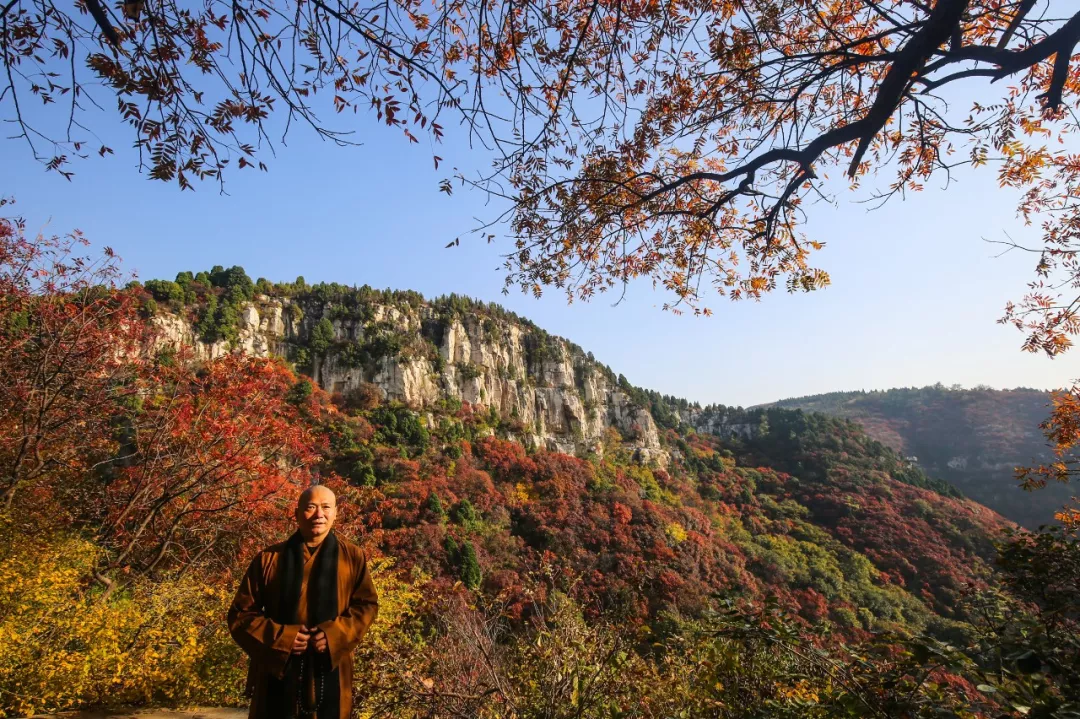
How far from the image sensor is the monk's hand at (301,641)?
191cm

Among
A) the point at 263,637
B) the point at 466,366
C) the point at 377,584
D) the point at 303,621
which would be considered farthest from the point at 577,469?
the point at 263,637

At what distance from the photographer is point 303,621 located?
1992 millimetres

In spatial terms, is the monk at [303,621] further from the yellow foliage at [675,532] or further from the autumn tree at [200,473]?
the yellow foliage at [675,532]

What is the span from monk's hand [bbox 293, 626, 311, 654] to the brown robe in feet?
0.07

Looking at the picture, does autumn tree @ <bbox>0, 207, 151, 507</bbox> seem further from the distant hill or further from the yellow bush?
the distant hill

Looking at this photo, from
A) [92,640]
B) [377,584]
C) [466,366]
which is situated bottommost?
[377,584]

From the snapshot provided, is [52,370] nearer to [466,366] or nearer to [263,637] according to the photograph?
[263,637]

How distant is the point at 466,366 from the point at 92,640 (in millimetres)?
41932

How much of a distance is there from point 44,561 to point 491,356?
44.0 m

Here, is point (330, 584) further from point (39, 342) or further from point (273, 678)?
point (39, 342)

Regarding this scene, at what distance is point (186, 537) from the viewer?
6.94 metres

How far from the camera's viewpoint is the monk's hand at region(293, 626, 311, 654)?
75.0 inches

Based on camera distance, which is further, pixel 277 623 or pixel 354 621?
pixel 354 621

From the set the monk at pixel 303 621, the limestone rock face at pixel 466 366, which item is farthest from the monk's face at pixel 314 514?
the limestone rock face at pixel 466 366
